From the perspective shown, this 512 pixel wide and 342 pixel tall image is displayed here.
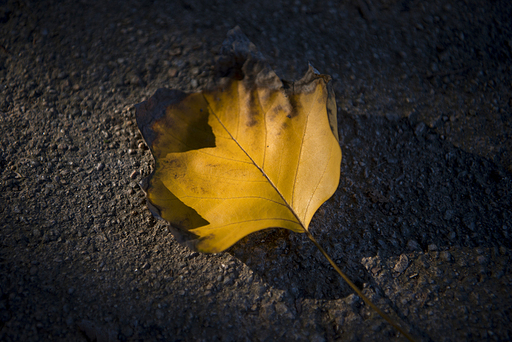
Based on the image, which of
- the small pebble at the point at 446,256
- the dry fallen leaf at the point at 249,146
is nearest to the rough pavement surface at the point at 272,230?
the small pebble at the point at 446,256

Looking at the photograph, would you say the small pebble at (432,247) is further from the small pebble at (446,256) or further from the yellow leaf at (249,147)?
the yellow leaf at (249,147)

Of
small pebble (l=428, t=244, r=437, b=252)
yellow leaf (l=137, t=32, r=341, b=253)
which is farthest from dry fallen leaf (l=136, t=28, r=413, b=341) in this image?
small pebble (l=428, t=244, r=437, b=252)

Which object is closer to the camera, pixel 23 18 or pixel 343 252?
pixel 343 252

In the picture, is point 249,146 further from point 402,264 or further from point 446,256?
point 446,256

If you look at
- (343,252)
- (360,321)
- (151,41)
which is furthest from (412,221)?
(151,41)

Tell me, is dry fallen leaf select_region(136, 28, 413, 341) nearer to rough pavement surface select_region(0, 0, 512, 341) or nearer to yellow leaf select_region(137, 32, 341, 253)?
yellow leaf select_region(137, 32, 341, 253)

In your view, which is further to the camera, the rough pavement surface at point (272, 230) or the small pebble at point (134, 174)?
the small pebble at point (134, 174)

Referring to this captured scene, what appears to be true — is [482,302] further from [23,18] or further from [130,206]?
[23,18]

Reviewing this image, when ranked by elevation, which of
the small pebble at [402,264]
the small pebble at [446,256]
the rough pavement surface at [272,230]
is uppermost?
the rough pavement surface at [272,230]

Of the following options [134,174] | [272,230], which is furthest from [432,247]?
[134,174]
